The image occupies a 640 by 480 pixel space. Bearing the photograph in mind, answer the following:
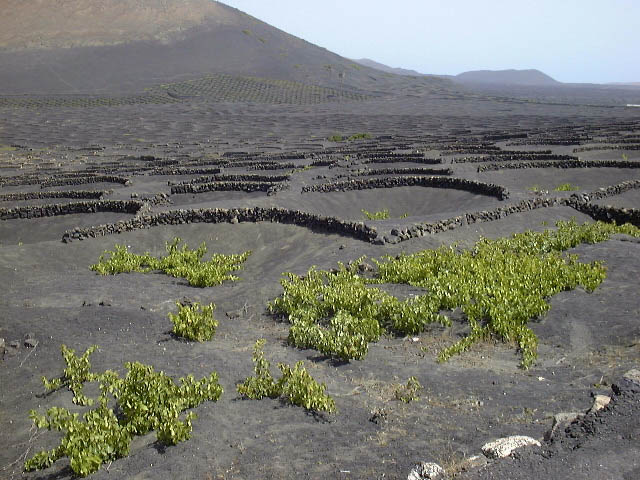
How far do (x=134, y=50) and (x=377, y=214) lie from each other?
145 m

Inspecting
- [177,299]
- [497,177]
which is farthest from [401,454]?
[497,177]

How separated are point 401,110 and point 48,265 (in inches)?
4271

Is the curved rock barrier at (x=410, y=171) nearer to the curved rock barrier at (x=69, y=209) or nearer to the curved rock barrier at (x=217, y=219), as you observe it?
the curved rock barrier at (x=217, y=219)

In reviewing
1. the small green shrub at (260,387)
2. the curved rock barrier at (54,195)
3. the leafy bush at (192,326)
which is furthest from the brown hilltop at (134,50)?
the small green shrub at (260,387)

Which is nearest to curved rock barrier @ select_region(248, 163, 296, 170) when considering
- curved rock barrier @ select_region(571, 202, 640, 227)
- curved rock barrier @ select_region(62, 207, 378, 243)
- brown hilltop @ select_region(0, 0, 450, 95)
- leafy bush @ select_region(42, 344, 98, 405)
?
curved rock barrier @ select_region(62, 207, 378, 243)

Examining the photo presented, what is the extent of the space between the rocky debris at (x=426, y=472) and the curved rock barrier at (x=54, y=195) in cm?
3064

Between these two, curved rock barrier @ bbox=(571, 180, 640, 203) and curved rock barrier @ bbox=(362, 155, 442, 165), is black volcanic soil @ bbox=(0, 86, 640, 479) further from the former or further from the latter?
curved rock barrier @ bbox=(362, 155, 442, 165)

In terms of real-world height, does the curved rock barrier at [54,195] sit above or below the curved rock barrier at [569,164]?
below

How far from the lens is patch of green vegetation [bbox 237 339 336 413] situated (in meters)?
9.01

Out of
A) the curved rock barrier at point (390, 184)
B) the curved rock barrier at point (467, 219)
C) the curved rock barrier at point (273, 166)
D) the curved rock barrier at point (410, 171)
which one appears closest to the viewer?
the curved rock barrier at point (467, 219)

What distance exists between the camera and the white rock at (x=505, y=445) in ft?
22.5

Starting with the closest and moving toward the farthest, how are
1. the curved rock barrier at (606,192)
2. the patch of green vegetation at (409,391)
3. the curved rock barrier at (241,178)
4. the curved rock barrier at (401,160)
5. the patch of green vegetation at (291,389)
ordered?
the patch of green vegetation at (291,389) < the patch of green vegetation at (409,391) < the curved rock barrier at (606,192) < the curved rock barrier at (241,178) < the curved rock barrier at (401,160)

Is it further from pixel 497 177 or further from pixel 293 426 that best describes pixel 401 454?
pixel 497 177

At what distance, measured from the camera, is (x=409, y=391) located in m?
9.57
